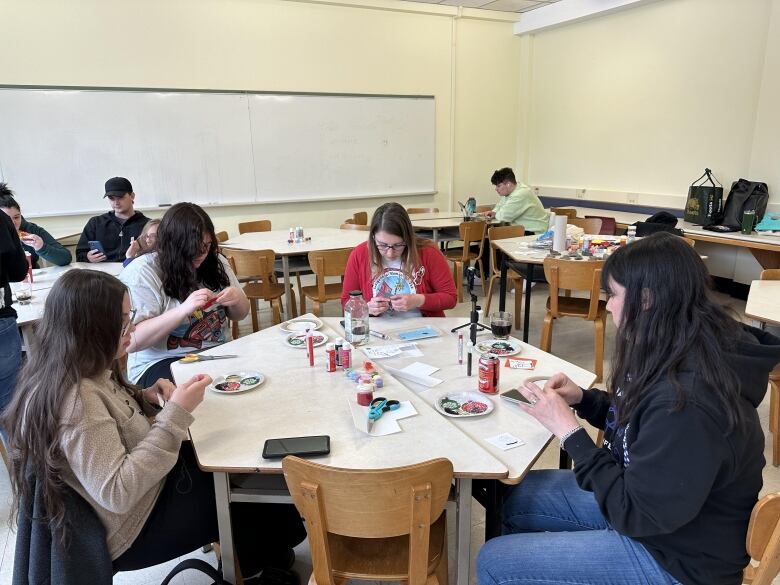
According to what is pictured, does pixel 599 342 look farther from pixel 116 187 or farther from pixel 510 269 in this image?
pixel 116 187

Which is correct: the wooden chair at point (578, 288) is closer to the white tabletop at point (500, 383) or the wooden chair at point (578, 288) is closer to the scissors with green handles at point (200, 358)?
the white tabletop at point (500, 383)

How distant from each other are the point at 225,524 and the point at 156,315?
1031mm

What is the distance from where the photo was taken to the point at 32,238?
11.5ft

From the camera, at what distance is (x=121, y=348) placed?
1.36 m

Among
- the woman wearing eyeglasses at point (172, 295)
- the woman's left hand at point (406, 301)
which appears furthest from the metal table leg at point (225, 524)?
the woman's left hand at point (406, 301)

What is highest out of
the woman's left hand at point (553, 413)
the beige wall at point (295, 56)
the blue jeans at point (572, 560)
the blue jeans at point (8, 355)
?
the beige wall at point (295, 56)

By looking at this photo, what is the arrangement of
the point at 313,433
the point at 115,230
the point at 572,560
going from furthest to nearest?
the point at 115,230 → the point at 313,433 → the point at 572,560

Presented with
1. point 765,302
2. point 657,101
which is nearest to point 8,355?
point 765,302

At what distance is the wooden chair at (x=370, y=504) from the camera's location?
1111 mm

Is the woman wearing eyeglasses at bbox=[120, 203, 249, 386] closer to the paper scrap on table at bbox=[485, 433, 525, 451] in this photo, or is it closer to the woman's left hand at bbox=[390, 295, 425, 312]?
the woman's left hand at bbox=[390, 295, 425, 312]

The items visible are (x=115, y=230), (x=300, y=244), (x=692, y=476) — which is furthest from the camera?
(x=300, y=244)

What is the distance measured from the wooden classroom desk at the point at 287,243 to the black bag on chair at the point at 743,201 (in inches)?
138

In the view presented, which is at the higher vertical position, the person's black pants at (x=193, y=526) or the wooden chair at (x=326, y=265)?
the wooden chair at (x=326, y=265)

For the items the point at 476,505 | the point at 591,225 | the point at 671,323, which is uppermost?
the point at 671,323
